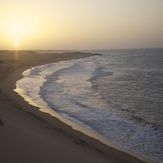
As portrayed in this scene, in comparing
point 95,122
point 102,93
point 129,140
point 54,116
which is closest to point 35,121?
point 54,116

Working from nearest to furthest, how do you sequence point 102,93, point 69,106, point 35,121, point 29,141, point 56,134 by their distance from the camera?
1. point 29,141
2. point 56,134
3. point 35,121
4. point 69,106
5. point 102,93

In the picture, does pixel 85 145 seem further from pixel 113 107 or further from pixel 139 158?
pixel 113 107

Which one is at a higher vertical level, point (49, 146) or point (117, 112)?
point (49, 146)

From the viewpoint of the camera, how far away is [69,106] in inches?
688

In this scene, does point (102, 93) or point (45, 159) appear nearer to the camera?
point (45, 159)

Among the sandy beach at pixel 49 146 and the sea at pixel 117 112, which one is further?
the sea at pixel 117 112

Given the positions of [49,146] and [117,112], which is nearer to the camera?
[49,146]

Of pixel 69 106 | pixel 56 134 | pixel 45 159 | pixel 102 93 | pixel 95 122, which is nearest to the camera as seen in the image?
pixel 45 159

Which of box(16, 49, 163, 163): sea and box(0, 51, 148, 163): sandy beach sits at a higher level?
box(0, 51, 148, 163): sandy beach

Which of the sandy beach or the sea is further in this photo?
the sea

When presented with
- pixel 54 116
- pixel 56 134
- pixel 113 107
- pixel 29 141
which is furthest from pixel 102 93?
pixel 29 141

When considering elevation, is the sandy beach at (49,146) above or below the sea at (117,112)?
above

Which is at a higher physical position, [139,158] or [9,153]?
[9,153]

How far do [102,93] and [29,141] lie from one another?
46.6 feet
